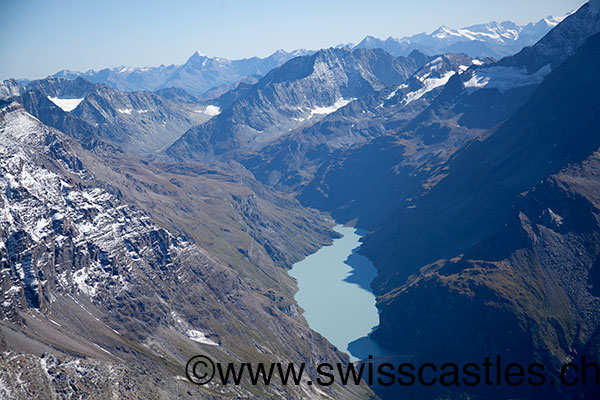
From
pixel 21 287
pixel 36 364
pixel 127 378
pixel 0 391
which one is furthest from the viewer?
pixel 21 287

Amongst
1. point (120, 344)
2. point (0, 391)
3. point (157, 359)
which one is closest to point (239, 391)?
point (157, 359)

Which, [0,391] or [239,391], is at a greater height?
[239,391]

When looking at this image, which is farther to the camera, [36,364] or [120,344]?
[120,344]

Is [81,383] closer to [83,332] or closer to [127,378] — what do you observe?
[127,378]

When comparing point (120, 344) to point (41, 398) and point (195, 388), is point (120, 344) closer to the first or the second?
point (195, 388)

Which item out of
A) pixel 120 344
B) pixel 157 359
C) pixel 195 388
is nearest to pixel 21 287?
pixel 120 344

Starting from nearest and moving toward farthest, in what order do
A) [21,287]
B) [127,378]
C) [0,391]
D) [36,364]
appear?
[0,391] → [36,364] → [127,378] → [21,287]

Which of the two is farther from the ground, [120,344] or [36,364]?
[120,344]

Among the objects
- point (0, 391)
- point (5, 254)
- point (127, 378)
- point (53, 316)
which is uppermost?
point (5, 254)

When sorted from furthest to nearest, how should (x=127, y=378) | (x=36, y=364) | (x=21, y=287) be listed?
(x=21, y=287)
(x=127, y=378)
(x=36, y=364)
